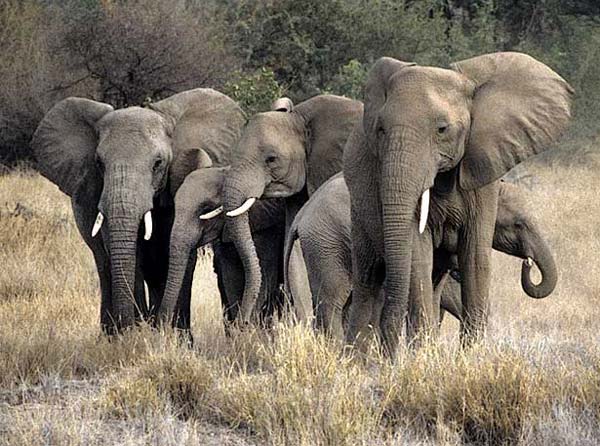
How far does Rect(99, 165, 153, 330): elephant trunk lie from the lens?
8.66 meters

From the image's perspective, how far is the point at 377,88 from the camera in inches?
294

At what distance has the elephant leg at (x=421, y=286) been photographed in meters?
7.34

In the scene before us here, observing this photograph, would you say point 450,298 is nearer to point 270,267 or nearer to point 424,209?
point 270,267

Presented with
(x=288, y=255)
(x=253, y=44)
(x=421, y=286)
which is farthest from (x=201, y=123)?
(x=253, y=44)

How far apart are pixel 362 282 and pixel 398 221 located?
1186 mm

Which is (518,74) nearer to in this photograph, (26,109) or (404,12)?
(26,109)

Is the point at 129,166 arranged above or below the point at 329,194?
above

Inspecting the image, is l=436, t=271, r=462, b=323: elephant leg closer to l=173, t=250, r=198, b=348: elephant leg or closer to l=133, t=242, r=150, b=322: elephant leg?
→ l=173, t=250, r=198, b=348: elephant leg

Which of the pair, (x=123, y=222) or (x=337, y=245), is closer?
(x=123, y=222)

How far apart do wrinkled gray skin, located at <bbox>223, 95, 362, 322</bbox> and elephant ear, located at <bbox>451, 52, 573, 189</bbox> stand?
2044 mm

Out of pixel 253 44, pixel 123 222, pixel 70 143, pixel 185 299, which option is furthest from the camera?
pixel 253 44

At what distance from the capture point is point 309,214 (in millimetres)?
8883

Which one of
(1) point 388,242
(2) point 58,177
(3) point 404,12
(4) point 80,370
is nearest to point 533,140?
(1) point 388,242

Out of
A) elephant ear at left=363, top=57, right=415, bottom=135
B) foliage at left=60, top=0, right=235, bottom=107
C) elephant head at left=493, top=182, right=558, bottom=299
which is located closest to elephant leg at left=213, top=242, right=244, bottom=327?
elephant head at left=493, top=182, right=558, bottom=299
